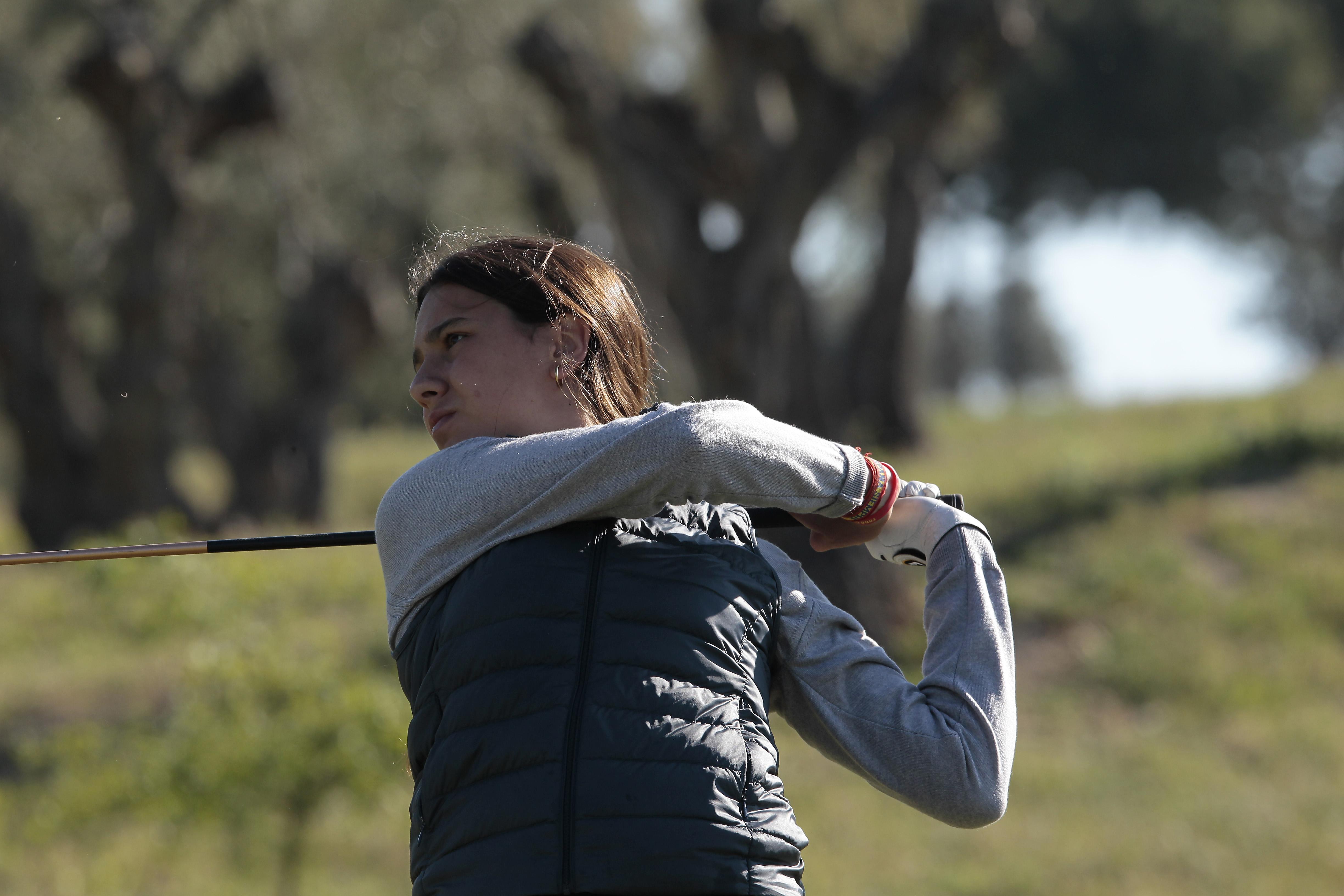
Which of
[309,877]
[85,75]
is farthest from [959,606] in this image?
[85,75]

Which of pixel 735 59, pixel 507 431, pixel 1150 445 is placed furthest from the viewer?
pixel 1150 445

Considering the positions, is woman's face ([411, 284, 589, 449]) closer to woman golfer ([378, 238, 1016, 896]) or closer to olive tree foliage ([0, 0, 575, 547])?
woman golfer ([378, 238, 1016, 896])

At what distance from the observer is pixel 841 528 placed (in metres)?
2.00

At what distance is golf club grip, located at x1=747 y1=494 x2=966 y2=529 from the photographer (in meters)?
2.06

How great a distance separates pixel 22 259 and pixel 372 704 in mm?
7478

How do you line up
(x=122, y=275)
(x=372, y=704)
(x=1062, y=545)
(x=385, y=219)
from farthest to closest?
(x=385, y=219) < (x=122, y=275) < (x=1062, y=545) < (x=372, y=704)

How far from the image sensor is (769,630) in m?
1.86

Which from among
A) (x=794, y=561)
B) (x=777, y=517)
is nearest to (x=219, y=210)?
(x=777, y=517)

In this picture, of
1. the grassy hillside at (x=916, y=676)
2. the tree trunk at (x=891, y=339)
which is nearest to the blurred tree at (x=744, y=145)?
the grassy hillside at (x=916, y=676)

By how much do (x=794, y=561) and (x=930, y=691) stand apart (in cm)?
26

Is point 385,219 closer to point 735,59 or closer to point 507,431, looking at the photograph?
point 735,59

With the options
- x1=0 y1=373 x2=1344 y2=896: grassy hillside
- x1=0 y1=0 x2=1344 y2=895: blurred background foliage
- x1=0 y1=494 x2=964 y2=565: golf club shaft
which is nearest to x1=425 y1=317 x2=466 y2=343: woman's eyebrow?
x1=0 y1=494 x2=964 y2=565: golf club shaft

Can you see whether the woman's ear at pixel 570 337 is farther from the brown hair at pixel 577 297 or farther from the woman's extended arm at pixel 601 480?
the woman's extended arm at pixel 601 480

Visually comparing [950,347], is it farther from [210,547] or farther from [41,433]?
[210,547]
